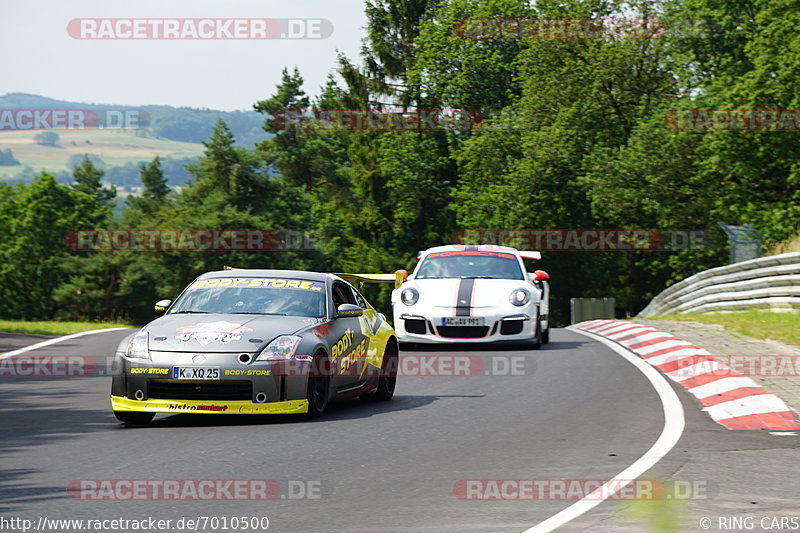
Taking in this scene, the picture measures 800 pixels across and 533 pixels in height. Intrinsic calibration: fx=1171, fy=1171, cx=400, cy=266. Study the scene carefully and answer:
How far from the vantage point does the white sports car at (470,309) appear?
57.4 ft

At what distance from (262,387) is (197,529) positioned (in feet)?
12.6

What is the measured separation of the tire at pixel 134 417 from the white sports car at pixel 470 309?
7.96 meters

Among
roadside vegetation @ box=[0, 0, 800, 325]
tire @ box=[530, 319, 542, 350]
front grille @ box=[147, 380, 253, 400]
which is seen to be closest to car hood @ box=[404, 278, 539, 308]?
tire @ box=[530, 319, 542, 350]

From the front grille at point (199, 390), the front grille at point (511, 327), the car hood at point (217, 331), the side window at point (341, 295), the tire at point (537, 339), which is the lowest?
the tire at point (537, 339)

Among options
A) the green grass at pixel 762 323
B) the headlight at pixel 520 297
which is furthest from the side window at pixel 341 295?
the green grass at pixel 762 323

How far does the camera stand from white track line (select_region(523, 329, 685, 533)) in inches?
241

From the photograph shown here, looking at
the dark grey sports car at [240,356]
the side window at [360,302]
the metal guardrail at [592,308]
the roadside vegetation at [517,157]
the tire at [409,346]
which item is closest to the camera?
the dark grey sports car at [240,356]

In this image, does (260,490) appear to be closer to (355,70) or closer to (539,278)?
(539,278)

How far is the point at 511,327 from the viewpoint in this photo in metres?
17.5

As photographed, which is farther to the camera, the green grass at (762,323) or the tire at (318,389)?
the green grass at (762,323)

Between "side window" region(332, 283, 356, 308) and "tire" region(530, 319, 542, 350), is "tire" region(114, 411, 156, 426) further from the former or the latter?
"tire" region(530, 319, 542, 350)

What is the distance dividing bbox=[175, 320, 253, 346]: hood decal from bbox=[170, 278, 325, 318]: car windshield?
0.71 m

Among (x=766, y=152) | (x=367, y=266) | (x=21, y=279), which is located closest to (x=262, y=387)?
(x=766, y=152)

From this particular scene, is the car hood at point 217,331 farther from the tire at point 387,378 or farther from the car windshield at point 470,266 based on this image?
the car windshield at point 470,266
